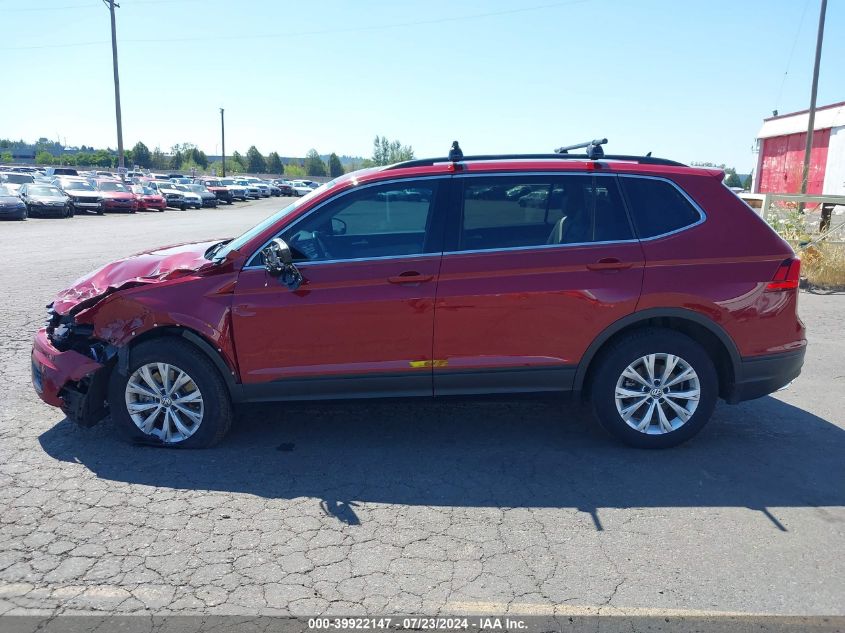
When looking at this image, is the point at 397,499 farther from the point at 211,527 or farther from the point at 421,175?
the point at 421,175

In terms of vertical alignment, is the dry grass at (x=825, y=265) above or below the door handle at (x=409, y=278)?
below

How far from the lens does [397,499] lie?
13.0 feet

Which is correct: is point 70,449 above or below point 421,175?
below

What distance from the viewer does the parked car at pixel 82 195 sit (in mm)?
30578

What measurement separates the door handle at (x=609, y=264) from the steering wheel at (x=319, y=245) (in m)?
1.78

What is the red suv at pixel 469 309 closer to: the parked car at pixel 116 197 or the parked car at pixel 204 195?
the parked car at pixel 116 197

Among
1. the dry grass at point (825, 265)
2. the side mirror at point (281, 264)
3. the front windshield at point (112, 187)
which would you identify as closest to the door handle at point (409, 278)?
the side mirror at point (281, 264)

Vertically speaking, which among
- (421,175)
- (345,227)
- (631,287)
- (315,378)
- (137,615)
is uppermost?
(421,175)

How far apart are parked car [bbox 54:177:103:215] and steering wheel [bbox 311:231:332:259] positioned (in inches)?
1147

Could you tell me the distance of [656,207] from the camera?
4625 mm

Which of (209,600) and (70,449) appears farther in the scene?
(70,449)

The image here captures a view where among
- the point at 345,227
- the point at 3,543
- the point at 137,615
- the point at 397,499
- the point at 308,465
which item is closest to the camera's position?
the point at 137,615

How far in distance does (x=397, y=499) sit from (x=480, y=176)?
2225 mm

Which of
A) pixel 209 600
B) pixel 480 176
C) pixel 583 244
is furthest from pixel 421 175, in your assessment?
pixel 209 600
